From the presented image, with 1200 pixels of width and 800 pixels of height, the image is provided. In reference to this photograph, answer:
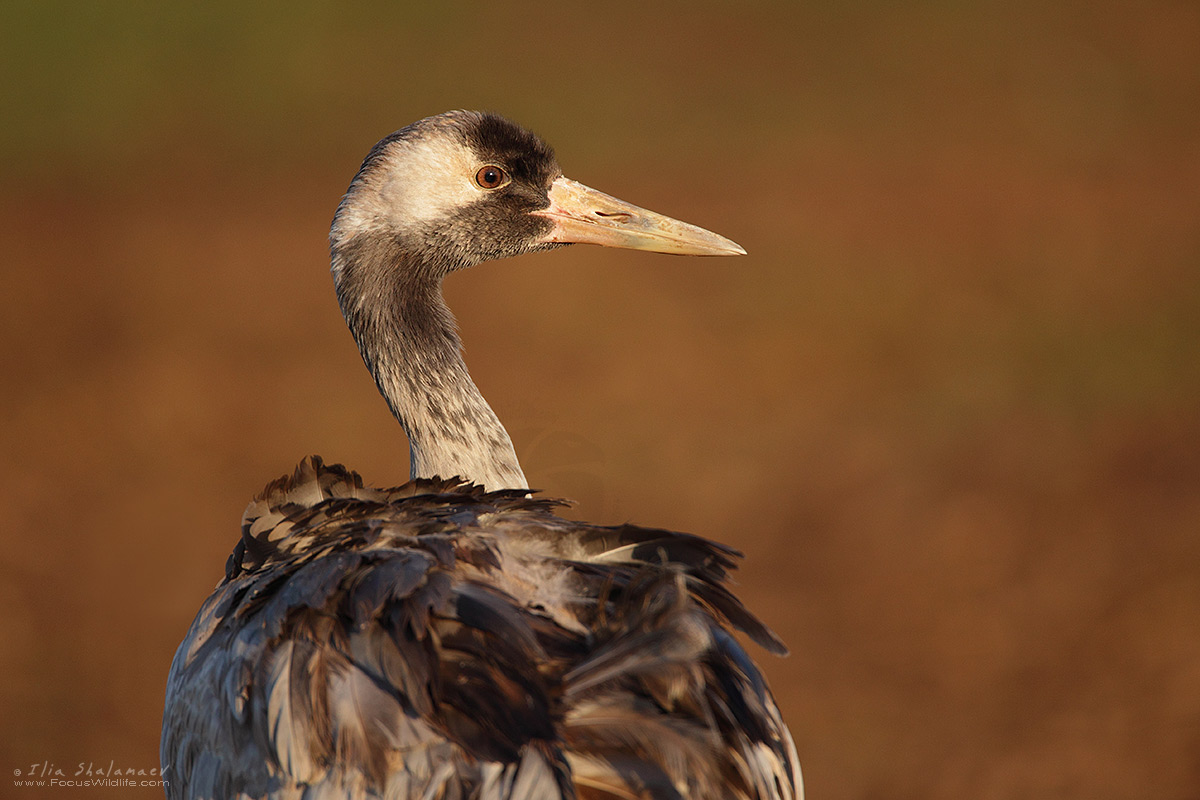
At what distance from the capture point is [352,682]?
93.0 inches

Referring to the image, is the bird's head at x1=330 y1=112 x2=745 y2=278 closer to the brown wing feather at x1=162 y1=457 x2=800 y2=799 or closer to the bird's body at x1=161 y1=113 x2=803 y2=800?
the bird's body at x1=161 y1=113 x2=803 y2=800

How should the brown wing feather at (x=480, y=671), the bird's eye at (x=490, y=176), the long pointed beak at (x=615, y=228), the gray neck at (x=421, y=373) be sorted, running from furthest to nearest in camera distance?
the long pointed beak at (x=615, y=228) < the bird's eye at (x=490, y=176) < the gray neck at (x=421, y=373) < the brown wing feather at (x=480, y=671)

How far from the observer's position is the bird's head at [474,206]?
12.3ft

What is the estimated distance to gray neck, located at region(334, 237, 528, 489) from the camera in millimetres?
3582

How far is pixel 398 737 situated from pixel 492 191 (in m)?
2.18

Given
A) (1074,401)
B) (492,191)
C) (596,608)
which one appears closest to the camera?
(596,608)

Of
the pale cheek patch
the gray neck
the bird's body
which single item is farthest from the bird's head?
the bird's body

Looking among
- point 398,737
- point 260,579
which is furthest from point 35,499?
point 398,737

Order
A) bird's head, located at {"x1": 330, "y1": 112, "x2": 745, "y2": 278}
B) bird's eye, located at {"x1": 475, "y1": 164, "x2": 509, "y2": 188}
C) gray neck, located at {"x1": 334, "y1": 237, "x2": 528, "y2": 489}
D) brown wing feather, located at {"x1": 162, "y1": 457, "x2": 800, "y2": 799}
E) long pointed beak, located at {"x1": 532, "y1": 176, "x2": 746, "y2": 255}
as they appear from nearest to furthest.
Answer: brown wing feather, located at {"x1": 162, "y1": 457, "x2": 800, "y2": 799} < gray neck, located at {"x1": 334, "y1": 237, "x2": 528, "y2": 489} < bird's head, located at {"x1": 330, "y1": 112, "x2": 745, "y2": 278} < bird's eye, located at {"x1": 475, "y1": 164, "x2": 509, "y2": 188} < long pointed beak, located at {"x1": 532, "y1": 176, "x2": 746, "y2": 255}

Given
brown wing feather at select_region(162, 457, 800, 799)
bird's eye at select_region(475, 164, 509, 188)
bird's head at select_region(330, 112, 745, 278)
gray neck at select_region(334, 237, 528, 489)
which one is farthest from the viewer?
bird's eye at select_region(475, 164, 509, 188)

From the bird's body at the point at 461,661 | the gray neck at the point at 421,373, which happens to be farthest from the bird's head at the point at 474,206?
the bird's body at the point at 461,661

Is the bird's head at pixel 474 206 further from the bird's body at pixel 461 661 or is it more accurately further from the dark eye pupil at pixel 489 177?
the bird's body at pixel 461 661

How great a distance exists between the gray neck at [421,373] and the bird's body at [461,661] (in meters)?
0.48

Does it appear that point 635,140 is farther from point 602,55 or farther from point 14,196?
point 14,196
